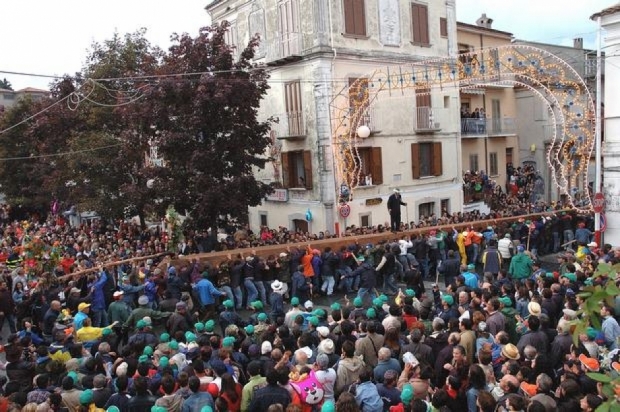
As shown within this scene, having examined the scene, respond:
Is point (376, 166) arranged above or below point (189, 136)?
below

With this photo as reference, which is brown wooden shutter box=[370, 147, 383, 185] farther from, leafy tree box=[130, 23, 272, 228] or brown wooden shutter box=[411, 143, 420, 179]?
leafy tree box=[130, 23, 272, 228]

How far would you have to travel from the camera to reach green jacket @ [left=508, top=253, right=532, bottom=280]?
13.0 m

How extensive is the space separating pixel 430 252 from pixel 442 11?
46.1 ft

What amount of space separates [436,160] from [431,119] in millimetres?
1855

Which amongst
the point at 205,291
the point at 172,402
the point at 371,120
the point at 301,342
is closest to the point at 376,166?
the point at 371,120

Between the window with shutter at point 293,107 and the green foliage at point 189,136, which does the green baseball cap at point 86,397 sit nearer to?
the green foliage at point 189,136

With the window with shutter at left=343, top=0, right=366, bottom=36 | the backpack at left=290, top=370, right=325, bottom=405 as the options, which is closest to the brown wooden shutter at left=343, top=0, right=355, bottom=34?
the window with shutter at left=343, top=0, right=366, bottom=36

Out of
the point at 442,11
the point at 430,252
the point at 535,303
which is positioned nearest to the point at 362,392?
the point at 535,303

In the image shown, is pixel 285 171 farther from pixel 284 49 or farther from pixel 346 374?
pixel 346 374

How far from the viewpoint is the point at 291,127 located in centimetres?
2306

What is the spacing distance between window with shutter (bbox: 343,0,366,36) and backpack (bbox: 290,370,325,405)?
17711 millimetres

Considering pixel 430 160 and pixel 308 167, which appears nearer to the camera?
pixel 308 167

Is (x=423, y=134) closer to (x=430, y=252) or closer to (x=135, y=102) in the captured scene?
(x=430, y=252)

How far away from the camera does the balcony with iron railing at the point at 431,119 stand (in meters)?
25.0
